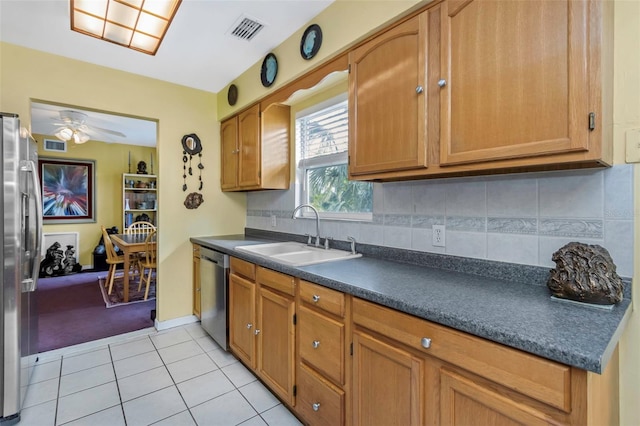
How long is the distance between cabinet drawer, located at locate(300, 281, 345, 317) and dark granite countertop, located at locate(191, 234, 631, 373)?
0.13 feet

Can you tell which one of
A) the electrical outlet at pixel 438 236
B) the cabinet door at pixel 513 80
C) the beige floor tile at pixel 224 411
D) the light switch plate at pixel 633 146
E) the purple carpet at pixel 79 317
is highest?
the cabinet door at pixel 513 80

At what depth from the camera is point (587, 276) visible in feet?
3.26

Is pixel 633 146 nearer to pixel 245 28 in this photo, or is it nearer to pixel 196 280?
pixel 245 28

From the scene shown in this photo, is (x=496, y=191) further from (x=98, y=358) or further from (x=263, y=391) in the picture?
(x=98, y=358)

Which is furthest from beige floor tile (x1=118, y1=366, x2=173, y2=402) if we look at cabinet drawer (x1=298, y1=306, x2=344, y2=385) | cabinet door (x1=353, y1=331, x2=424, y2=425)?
cabinet door (x1=353, y1=331, x2=424, y2=425)

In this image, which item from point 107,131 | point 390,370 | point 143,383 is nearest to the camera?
point 390,370

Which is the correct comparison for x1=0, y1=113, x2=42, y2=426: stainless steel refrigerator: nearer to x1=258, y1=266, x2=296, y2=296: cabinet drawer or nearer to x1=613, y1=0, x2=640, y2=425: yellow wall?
x1=258, y1=266, x2=296, y2=296: cabinet drawer

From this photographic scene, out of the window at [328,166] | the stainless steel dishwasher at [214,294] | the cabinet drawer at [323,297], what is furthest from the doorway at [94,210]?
the cabinet drawer at [323,297]

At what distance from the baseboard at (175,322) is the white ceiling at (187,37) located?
2336mm

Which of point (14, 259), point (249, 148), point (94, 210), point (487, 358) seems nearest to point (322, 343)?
point (487, 358)

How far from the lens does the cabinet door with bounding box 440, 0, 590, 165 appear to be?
958mm

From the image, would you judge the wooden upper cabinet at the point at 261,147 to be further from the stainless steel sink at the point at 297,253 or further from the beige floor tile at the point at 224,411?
the beige floor tile at the point at 224,411

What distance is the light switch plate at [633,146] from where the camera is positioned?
1048 mm

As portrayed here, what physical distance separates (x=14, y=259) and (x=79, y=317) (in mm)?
2077
